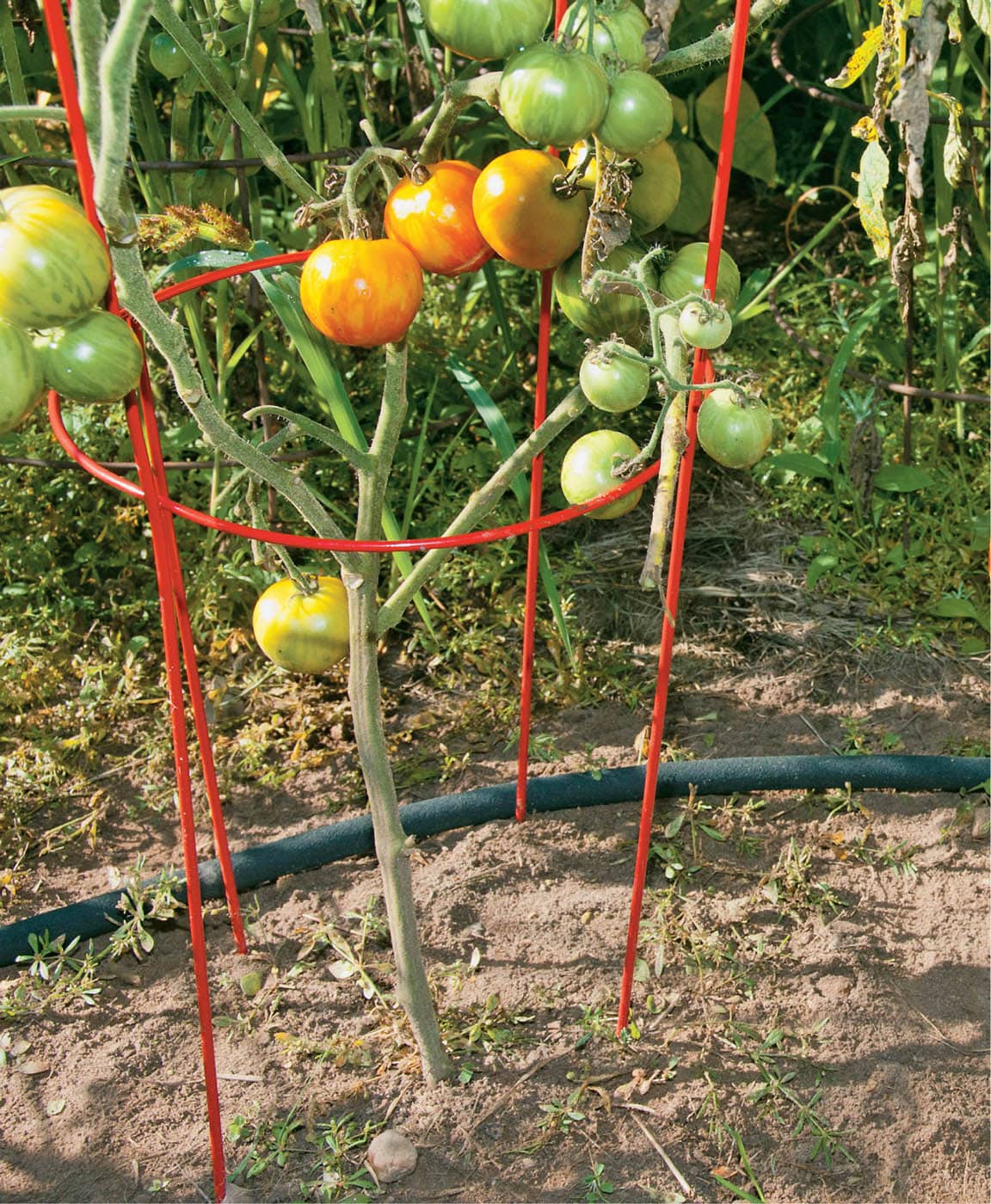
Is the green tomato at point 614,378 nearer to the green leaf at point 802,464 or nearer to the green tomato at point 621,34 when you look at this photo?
the green tomato at point 621,34

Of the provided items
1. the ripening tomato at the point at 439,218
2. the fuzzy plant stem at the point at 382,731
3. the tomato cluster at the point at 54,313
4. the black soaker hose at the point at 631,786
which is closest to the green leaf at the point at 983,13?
the ripening tomato at the point at 439,218

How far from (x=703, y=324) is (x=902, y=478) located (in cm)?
130

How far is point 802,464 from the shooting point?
2264mm

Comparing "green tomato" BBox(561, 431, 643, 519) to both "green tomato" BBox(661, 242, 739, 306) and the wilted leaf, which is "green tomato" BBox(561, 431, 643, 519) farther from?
the wilted leaf

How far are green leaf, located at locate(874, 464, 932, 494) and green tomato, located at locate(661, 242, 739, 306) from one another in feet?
3.73

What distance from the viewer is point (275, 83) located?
244 cm

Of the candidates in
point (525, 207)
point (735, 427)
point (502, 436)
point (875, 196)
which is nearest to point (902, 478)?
point (502, 436)

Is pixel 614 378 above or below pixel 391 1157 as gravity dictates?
above

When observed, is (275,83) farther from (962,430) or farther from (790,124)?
(962,430)

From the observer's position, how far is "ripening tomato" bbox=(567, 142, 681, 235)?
1131mm

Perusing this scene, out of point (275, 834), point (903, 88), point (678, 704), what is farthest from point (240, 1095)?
point (903, 88)

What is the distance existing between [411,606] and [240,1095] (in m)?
0.93

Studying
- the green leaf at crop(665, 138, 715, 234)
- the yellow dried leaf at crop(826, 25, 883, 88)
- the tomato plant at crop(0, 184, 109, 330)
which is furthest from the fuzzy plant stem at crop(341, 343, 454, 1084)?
the green leaf at crop(665, 138, 715, 234)

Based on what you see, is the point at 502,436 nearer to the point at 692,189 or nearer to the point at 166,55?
the point at 166,55
